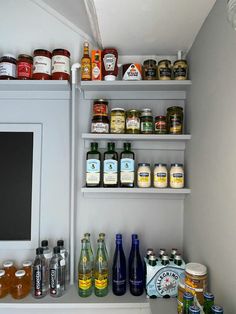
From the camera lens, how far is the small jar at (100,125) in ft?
3.78

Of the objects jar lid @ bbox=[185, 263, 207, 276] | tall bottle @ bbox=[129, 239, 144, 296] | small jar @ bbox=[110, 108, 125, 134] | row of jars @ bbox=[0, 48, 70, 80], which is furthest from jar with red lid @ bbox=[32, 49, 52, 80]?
jar lid @ bbox=[185, 263, 207, 276]

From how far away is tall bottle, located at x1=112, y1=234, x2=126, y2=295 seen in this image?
1.13 metres

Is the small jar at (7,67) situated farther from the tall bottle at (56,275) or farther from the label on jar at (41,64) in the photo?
the tall bottle at (56,275)

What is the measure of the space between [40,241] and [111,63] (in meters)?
0.96

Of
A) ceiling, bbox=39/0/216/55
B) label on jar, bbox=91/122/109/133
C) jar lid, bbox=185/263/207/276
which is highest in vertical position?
ceiling, bbox=39/0/216/55

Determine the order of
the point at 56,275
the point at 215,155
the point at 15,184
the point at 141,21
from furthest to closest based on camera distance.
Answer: the point at 15,184 < the point at 56,275 < the point at 141,21 < the point at 215,155

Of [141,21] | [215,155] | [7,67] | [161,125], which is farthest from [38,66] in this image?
[215,155]

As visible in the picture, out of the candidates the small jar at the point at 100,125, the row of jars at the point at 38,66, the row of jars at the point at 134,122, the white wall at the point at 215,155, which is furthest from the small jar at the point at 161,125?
the row of jars at the point at 38,66

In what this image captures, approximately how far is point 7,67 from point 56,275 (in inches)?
39.5

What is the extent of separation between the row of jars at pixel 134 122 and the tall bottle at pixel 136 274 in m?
0.53

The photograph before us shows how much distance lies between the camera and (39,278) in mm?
1108

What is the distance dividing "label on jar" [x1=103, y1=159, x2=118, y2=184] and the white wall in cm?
35

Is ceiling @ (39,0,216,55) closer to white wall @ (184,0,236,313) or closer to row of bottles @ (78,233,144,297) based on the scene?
white wall @ (184,0,236,313)

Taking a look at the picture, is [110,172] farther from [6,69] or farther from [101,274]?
[6,69]
